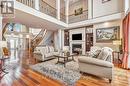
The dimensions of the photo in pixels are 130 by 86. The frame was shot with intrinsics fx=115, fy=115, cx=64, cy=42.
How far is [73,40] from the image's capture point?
34.8 feet

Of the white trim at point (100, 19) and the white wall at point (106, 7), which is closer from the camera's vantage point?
the white trim at point (100, 19)

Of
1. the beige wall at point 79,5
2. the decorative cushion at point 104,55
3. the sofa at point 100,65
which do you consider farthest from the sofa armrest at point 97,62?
the beige wall at point 79,5

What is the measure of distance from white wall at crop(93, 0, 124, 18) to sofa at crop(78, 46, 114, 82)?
4.38 meters

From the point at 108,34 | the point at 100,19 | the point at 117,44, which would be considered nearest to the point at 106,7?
the point at 100,19

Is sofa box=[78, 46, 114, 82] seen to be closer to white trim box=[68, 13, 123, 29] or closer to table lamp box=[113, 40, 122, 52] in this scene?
table lamp box=[113, 40, 122, 52]

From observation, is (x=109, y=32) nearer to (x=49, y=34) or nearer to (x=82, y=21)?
(x=82, y=21)

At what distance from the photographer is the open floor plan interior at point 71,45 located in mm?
3586

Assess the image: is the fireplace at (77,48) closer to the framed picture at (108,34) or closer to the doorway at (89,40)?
the doorway at (89,40)

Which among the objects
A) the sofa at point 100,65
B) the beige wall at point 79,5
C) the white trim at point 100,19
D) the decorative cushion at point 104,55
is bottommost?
the sofa at point 100,65

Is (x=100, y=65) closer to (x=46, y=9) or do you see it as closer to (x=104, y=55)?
(x=104, y=55)

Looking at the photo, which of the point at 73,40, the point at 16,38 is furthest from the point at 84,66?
the point at 16,38

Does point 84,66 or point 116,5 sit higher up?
point 116,5

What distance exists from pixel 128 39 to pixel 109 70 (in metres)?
2.35

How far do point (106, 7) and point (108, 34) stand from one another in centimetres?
185
